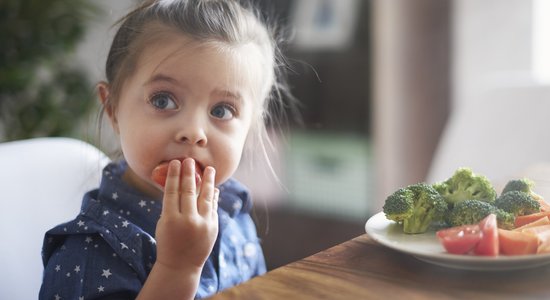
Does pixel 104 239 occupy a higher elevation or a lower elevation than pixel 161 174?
lower

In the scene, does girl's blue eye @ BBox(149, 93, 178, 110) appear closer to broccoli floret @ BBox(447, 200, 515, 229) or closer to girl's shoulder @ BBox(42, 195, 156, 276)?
girl's shoulder @ BBox(42, 195, 156, 276)

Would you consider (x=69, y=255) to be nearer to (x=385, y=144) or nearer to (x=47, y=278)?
(x=47, y=278)

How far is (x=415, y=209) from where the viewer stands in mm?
815

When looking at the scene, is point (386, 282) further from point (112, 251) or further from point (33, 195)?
point (33, 195)

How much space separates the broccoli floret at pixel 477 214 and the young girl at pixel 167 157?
0.32m

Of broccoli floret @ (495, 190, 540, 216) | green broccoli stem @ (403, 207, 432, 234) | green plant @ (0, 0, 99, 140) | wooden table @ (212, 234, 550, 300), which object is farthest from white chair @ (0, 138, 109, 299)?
green plant @ (0, 0, 99, 140)

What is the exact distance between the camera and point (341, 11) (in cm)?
272

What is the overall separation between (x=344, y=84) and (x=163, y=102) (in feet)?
5.97

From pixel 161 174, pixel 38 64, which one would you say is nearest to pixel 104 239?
pixel 161 174

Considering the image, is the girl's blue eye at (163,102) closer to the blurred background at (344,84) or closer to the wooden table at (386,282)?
the wooden table at (386,282)

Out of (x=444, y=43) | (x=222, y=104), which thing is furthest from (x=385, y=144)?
(x=222, y=104)

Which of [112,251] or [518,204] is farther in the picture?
[112,251]

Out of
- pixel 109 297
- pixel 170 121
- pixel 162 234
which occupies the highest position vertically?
pixel 170 121

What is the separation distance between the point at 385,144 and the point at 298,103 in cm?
48
